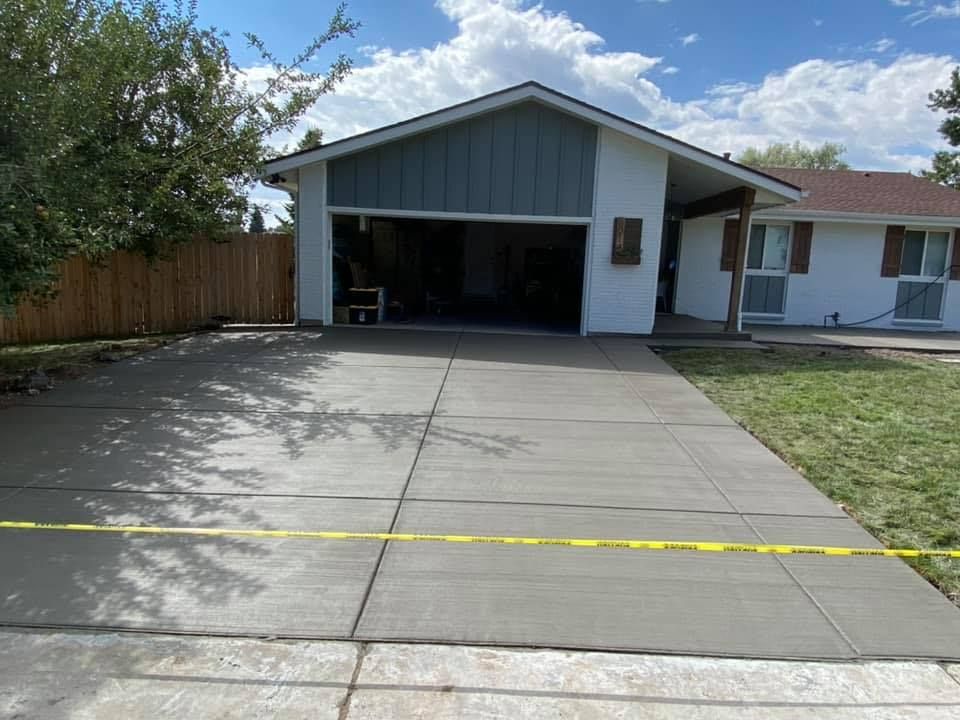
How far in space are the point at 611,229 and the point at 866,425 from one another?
6325mm

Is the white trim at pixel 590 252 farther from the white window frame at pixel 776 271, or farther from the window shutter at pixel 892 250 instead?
the window shutter at pixel 892 250

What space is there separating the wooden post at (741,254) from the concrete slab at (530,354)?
3.10 meters

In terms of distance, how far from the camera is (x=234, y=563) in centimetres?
323

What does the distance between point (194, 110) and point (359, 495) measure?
28.8 feet

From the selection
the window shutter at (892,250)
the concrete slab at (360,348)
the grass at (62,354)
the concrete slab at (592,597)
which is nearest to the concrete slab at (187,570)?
the concrete slab at (592,597)

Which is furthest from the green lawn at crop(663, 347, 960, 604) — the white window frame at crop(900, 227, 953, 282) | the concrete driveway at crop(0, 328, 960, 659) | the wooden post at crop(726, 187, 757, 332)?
the white window frame at crop(900, 227, 953, 282)

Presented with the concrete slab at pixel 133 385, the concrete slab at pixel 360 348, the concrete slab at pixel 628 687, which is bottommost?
the concrete slab at pixel 628 687

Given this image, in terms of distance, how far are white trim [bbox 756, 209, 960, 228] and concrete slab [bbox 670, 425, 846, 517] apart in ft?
34.4

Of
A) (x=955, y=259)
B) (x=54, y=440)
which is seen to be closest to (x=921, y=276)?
(x=955, y=259)

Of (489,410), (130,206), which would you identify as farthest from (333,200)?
(489,410)

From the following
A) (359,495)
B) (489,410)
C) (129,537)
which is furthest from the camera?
(489,410)

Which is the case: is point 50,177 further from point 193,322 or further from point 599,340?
point 599,340

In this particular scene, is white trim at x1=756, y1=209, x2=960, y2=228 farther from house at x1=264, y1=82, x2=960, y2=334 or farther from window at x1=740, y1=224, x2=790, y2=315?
window at x1=740, y1=224, x2=790, y2=315

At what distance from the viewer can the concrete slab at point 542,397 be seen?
6348mm
